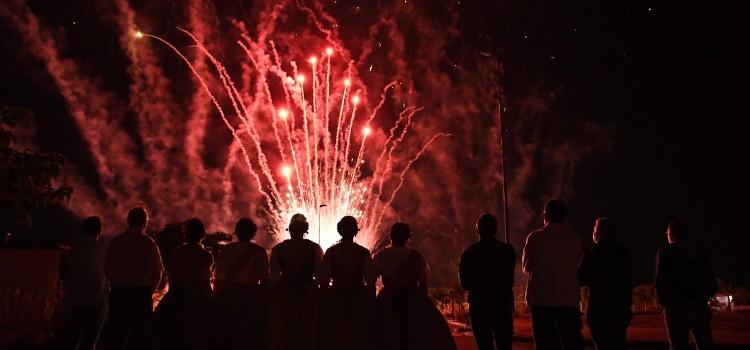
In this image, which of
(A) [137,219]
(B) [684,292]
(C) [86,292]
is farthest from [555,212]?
(C) [86,292]

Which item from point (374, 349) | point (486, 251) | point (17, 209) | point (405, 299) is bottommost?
point (374, 349)

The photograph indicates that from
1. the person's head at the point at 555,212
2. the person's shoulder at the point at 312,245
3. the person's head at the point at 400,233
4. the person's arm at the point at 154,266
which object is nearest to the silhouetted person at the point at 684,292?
the person's head at the point at 555,212

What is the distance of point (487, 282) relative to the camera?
7.34 meters

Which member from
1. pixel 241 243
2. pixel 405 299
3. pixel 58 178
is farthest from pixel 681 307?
pixel 58 178

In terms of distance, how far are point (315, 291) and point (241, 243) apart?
1000 millimetres

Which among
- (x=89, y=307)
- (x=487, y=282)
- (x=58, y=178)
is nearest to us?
(x=487, y=282)

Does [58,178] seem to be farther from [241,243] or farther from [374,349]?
[374,349]

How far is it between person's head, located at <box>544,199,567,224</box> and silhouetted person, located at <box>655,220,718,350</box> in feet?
4.24

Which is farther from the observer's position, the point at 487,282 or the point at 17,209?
the point at 17,209

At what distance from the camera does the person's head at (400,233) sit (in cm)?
775

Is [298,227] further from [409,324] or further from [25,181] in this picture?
[25,181]

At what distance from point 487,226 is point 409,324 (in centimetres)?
128

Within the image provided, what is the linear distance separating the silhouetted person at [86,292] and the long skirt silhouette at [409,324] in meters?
3.45

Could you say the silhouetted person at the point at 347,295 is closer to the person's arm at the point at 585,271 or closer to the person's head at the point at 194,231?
the person's head at the point at 194,231
